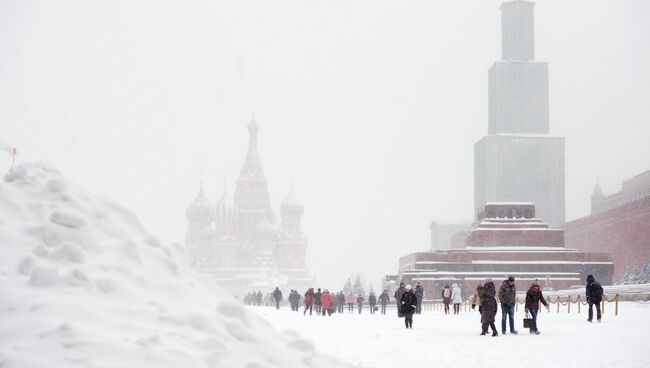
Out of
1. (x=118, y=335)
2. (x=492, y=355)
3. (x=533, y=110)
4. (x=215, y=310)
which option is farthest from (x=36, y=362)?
(x=533, y=110)

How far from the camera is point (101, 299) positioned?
5535 mm

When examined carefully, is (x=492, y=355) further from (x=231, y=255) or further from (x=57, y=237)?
(x=231, y=255)

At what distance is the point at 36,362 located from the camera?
15.1 feet

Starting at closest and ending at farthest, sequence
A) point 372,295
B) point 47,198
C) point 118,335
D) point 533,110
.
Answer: point 118,335
point 47,198
point 372,295
point 533,110

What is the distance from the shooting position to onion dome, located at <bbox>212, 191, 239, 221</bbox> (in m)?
110

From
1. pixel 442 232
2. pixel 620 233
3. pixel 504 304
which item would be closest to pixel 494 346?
pixel 504 304

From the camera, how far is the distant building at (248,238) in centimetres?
10688

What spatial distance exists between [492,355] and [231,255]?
3811 inches

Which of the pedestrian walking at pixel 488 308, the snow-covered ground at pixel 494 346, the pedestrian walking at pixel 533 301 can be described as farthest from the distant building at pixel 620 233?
the pedestrian walking at pixel 488 308

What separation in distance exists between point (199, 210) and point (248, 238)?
8.09 metres

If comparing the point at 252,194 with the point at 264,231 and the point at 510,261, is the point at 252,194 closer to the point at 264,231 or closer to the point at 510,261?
the point at 264,231

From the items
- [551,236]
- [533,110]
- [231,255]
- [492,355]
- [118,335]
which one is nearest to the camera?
[118,335]

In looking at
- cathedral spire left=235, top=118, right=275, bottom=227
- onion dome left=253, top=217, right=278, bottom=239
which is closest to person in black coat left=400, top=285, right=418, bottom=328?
onion dome left=253, top=217, right=278, bottom=239

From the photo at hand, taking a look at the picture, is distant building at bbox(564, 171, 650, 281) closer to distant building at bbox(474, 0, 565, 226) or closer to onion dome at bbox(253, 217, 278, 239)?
distant building at bbox(474, 0, 565, 226)
